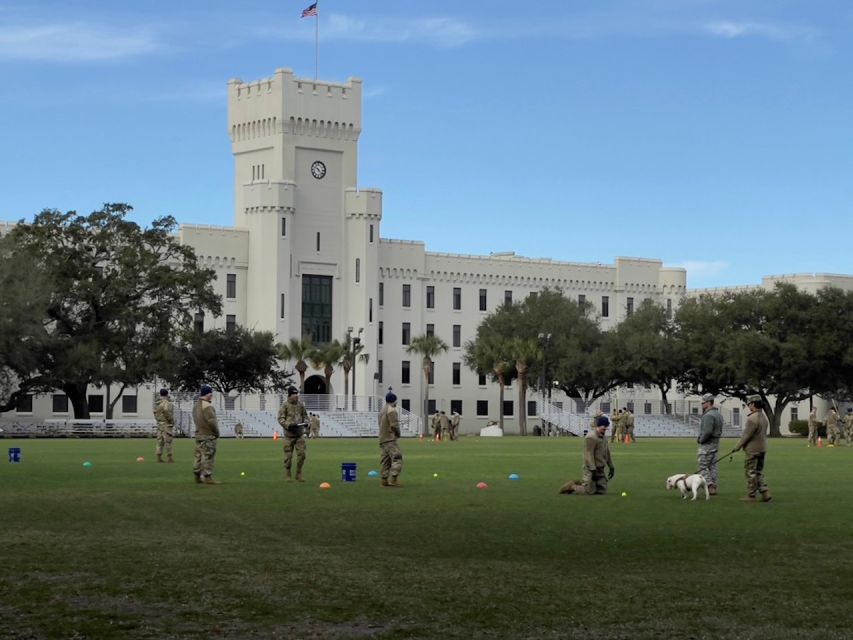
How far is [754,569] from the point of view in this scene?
51.7 feet

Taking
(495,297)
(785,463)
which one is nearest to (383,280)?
(495,297)

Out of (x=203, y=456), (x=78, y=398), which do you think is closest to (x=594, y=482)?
(x=203, y=456)

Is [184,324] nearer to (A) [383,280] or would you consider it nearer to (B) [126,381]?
(B) [126,381]

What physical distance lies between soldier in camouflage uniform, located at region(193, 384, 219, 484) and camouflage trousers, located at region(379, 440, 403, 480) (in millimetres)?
2937

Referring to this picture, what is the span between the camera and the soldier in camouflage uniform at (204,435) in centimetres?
2855

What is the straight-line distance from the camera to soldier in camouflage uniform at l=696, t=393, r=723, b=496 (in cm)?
2608

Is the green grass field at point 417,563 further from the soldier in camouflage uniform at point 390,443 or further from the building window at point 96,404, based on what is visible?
the building window at point 96,404

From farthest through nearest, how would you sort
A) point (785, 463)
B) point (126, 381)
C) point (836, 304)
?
point (836, 304) → point (126, 381) → point (785, 463)

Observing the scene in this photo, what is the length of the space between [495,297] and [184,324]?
1627 inches

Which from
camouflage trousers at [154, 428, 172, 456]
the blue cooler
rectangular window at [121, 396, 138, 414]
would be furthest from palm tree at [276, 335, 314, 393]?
the blue cooler

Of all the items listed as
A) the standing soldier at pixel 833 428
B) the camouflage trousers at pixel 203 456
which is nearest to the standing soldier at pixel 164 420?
the camouflage trousers at pixel 203 456

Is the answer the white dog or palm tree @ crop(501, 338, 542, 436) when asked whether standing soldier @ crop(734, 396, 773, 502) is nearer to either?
the white dog

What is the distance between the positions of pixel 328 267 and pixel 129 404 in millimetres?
17405

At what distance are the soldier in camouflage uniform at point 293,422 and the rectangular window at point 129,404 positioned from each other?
3082 inches
